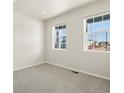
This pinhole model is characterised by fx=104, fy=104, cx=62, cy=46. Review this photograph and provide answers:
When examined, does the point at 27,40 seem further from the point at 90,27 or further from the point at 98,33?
the point at 98,33

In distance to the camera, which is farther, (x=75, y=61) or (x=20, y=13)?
(x=20, y=13)

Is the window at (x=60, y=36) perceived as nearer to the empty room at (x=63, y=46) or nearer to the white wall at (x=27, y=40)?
the empty room at (x=63, y=46)

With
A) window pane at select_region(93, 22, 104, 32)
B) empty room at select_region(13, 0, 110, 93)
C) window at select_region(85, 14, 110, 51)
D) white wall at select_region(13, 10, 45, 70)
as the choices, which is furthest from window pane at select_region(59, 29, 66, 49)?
window pane at select_region(93, 22, 104, 32)

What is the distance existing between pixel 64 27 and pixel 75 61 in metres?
1.77

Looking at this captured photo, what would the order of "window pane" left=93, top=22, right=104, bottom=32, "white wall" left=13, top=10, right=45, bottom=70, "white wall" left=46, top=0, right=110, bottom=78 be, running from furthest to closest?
1. "white wall" left=13, top=10, right=45, bottom=70
2. "window pane" left=93, top=22, right=104, bottom=32
3. "white wall" left=46, top=0, right=110, bottom=78

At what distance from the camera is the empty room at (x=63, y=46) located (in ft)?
9.93

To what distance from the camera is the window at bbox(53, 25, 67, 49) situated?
5.06m

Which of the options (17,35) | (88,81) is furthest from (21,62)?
(88,81)

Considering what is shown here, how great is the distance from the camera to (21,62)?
485 centimetres

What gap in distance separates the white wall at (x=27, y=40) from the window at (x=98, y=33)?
9.00 feet

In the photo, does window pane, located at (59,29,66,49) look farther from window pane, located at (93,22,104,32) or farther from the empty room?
Answer: window pane, located at (93,22,104,32)

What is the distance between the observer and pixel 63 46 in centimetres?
512

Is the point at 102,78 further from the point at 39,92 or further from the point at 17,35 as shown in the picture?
A: the point at 17,35
